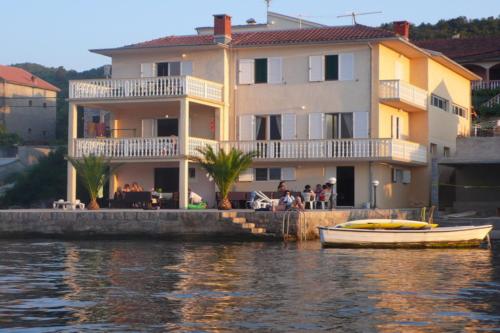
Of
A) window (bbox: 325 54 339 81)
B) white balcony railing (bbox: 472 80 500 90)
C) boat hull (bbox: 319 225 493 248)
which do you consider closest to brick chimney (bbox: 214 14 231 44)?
window (bbox: 325 54 339 81)

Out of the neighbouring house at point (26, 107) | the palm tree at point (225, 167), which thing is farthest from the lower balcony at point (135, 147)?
the neighbouring house at point (26, 107)

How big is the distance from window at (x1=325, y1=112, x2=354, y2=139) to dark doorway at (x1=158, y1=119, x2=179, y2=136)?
6899 millimetres

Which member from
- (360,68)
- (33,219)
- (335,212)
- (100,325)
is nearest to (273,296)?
(100,325)

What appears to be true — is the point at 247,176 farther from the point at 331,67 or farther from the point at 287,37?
the point at 287,37

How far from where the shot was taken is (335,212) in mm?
34812

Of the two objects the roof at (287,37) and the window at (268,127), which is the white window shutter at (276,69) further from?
the window at (268,127)

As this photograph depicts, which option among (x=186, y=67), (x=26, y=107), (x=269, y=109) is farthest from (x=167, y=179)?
(x=26, y=107)

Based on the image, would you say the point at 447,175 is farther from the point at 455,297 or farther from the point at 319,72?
the point at 455,297

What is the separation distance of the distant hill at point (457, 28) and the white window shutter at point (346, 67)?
1719 inches

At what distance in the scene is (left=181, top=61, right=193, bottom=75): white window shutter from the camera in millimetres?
41688

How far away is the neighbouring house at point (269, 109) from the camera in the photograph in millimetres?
39312

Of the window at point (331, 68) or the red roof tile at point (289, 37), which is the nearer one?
the red roof tile at point (289, 37)

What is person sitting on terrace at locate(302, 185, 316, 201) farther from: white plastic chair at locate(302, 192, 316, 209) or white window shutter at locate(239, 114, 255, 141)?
white window shutter at locate(239, 114, 255, 141)

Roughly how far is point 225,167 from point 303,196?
3.35 m
